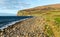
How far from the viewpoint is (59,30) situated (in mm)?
34125

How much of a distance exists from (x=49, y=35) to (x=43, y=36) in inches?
70.4

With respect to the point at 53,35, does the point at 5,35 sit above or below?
above

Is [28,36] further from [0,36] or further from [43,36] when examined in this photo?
[0,36]

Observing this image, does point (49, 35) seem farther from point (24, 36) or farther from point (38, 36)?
point (24, 36)

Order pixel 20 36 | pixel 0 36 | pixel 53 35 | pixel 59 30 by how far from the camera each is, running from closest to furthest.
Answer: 1. pixel 0 36
2. pixel 20 36
3. pixel 53 35
4. pixel 59 30

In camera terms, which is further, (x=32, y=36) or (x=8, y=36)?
(x=32, y=36)

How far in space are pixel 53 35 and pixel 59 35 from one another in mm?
1017

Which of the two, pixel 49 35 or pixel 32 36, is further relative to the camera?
pixel 49 35

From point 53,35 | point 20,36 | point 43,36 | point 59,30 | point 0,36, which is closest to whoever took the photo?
point 0,36

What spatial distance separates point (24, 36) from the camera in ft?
88.8

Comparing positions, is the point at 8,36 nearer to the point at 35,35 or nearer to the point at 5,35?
the point at 5,35

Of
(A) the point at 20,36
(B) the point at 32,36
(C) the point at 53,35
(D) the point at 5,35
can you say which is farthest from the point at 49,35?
(D) the point at 5,35

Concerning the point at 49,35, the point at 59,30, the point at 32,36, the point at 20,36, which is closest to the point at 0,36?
the point at 20,36

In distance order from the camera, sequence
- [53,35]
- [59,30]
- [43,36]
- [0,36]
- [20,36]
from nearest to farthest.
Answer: [0,36]
[20,36]
[43,36]
[53,35]
[59,30]
